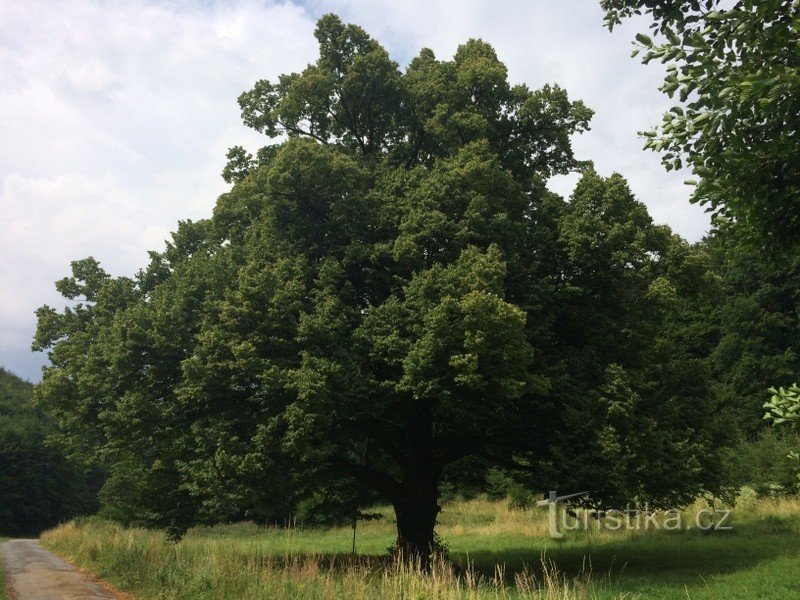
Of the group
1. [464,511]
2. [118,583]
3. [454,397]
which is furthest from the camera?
[464,511]

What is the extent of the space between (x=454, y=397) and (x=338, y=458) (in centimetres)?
488

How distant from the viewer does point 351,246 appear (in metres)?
17.7

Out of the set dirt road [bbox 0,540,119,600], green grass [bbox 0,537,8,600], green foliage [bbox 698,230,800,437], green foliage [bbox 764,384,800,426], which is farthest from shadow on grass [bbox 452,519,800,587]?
green foliage [bbox 698,230,800,437]

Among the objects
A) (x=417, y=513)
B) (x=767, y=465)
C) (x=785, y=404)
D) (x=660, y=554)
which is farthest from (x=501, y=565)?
(x=767, y=465)

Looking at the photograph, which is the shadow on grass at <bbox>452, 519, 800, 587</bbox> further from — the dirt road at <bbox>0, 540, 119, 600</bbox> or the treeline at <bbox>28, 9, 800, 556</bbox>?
the dirt road at <bbox>0, 540, 119, 600</bbox>

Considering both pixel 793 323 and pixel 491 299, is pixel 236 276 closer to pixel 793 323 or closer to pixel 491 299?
pixel 491 299

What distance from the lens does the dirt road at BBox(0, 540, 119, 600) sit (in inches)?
582

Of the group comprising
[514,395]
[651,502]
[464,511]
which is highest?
[514,395]

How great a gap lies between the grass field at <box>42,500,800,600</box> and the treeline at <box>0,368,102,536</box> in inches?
1831

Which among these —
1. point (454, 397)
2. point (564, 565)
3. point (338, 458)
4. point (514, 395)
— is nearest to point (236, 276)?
point (338, 458)

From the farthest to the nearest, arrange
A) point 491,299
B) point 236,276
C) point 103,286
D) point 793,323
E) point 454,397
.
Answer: point 793,323 < point 103,286 < point 236,276 < point 454,397 < point 491,299

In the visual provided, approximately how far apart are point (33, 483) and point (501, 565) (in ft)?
236

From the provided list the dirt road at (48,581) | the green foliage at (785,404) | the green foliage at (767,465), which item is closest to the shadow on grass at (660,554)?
the green foliage at (767,465)

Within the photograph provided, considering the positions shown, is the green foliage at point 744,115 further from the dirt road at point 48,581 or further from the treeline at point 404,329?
the dirt road at point 48,581
